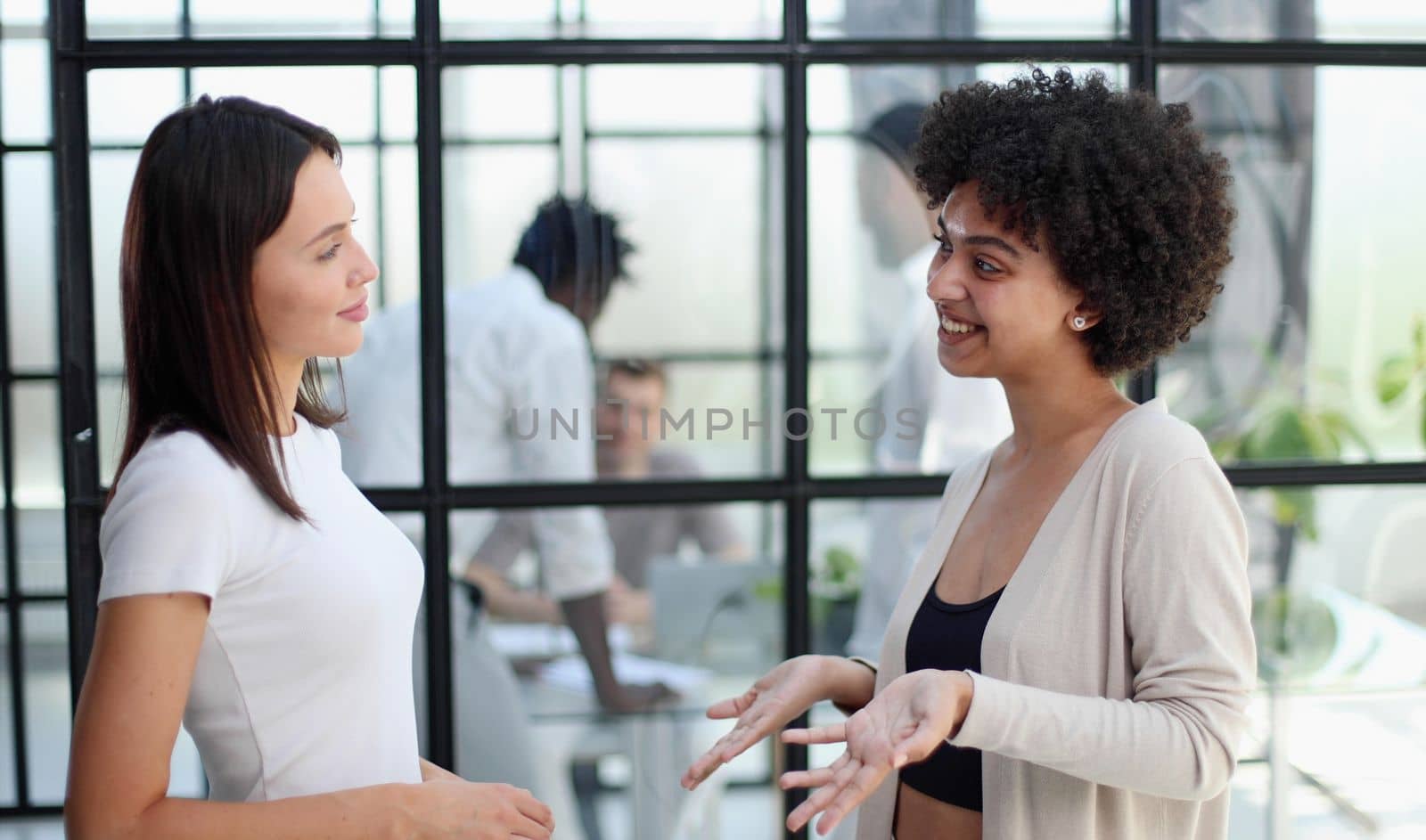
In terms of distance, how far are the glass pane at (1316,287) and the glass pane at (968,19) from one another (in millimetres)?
306

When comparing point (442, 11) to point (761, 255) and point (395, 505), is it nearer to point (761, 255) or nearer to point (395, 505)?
point (761, 255)

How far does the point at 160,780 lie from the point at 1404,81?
8.35 feet

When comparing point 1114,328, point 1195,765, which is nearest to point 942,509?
point 1114,328

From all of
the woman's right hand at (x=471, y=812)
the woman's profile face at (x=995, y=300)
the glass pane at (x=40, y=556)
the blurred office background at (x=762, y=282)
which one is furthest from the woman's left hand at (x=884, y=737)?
the glass pane at (x=40, y=556)

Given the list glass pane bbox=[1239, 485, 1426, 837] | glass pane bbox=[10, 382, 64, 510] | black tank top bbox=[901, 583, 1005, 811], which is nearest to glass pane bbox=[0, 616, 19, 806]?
glass pane bbox=[10, 382, 64, 510]

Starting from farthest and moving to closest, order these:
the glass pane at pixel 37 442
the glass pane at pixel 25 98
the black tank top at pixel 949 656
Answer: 1. the glass pane at pixel 37 442
2. the glass pane at pixel 25 98
3. the black tank top at pixel 949 656

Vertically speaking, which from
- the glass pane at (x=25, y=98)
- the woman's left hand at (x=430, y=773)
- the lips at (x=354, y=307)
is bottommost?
the woman's left hand at (x=430, y=773)

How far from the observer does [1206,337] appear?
8.25ft

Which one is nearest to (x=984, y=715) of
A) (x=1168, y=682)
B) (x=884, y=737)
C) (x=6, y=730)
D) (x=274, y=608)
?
(x=884, y=737)

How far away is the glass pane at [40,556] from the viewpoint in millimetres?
2512

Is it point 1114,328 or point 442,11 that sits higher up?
point 442,11

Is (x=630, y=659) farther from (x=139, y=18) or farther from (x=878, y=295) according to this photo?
(x=139, y=18)

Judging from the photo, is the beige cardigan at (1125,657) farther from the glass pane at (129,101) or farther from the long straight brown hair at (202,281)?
the glass pane at (129,101)

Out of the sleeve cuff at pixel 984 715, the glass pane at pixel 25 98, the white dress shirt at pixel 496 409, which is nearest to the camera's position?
the sleeve cuff at pixel 984 715
